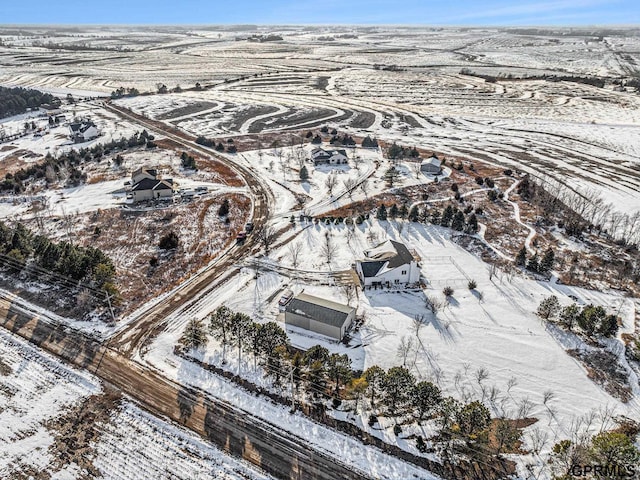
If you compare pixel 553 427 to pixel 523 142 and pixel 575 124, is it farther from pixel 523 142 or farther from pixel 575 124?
pixel 575 124

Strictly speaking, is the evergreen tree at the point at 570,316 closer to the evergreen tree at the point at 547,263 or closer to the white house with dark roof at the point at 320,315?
the evergreen tree at the point at 547,263

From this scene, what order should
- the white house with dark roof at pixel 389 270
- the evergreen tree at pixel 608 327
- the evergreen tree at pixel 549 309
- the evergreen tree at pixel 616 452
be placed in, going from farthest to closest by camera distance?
the white house with dark roof at pixel 389 270 < the evergreen tree at pixel 549 309 < the evergreen tree at pixel 608 327 < the evergreen tree at pixel 616 452

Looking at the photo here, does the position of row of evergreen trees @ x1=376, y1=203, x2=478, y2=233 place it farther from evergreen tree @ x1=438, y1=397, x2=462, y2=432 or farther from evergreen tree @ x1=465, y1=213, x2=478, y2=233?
evergreen tree @ x1=438, y1=397, x2=462, y2=432

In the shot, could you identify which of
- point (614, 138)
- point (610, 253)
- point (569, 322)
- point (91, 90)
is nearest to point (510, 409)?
point (569, 322)

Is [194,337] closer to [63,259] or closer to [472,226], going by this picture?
[63,259]

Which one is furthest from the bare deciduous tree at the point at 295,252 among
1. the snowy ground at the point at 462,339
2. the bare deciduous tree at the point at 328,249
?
the bare deciduous tree at the point at 328,249

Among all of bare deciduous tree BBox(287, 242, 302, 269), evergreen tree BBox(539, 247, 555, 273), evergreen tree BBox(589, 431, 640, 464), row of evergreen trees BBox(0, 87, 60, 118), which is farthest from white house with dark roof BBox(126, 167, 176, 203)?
row of evergreen trees BBox(0, 87, 60, 118)
